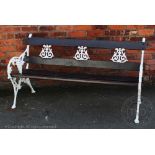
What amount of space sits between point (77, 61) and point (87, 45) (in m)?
0.26

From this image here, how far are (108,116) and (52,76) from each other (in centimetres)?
84

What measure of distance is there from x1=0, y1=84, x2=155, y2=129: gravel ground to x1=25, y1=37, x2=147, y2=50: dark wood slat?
752 mm

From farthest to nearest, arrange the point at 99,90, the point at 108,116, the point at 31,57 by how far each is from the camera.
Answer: the point at 99,90
the point at 31,57
the point at 108,116

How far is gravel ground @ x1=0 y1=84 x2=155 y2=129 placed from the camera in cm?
452

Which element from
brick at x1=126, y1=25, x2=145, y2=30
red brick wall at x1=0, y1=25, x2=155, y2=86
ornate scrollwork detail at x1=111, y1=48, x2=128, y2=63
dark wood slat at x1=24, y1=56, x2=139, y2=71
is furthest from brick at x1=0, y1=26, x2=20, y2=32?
brick at x1=126, y1=25, x2=145, y2=30

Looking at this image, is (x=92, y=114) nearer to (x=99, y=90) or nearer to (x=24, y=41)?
(x=99, y=90)

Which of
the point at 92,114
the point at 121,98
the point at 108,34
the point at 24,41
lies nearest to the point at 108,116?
the point at 92,114

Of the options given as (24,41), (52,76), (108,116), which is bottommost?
(108,116)

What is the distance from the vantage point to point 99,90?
5.38 metres

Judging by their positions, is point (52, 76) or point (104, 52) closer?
point (52, 76)

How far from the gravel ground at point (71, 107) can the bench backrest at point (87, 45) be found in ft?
1.63

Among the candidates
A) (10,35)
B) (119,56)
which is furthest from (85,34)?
(10,35)

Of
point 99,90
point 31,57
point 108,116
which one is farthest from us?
point 99,90

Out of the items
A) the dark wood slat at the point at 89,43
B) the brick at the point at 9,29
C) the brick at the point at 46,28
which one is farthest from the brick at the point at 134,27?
the brick at the point at 9,29
